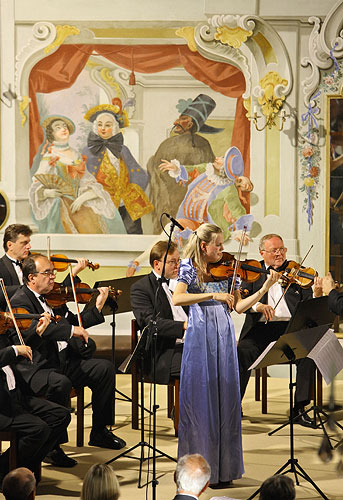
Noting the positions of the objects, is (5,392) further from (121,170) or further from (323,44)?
(323,44)

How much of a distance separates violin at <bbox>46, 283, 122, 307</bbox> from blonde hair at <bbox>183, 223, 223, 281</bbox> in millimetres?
1485

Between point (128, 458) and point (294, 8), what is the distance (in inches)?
197

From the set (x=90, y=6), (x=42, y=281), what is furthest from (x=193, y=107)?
(x=42, y=281)

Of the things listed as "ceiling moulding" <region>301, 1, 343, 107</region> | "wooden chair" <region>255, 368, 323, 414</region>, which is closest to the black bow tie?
"ceiling moulding" <region>301, 1, 343, 107</region>

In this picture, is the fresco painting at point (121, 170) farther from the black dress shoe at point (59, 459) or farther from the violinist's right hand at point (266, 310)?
the black dress shoe at point (59, 459)

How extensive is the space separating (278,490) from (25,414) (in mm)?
2146

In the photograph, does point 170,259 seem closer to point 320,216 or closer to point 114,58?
point 320,216

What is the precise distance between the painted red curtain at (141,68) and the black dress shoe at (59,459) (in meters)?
3.92

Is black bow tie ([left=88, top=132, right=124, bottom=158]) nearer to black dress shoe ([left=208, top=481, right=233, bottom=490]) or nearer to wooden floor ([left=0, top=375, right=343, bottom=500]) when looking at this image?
wooden floor ([left=0, top=375, right=343, bottom=500])

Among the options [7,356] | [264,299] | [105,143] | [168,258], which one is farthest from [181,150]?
[7,356]

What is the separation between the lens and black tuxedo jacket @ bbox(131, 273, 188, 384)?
18.5 ft

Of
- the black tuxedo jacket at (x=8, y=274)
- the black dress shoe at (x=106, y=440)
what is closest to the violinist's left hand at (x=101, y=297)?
the black tuxedo jacket at (x=8, y=274)

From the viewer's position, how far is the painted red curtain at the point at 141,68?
26.4ft

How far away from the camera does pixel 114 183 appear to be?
820cm
